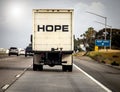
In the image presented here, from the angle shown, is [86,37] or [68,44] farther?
[86,37]

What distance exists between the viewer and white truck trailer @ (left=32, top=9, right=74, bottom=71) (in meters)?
29.9

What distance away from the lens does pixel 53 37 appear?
98.8 ft

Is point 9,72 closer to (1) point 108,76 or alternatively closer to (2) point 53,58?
(2) point 53,58

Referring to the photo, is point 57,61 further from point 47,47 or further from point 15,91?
point 15,91

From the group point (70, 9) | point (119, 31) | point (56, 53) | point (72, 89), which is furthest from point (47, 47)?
point (119, 31)

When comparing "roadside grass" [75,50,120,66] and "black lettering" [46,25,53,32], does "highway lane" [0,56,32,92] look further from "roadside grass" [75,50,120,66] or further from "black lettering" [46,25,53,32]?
"roadside grass" [75,50,120,66]

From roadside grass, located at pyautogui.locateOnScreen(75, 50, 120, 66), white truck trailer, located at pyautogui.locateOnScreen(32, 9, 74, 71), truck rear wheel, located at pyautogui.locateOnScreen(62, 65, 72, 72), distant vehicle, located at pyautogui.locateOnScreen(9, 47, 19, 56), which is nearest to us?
white truck trailer, located at pyautogui.locateOnScreen(32, 9, 74, 71)

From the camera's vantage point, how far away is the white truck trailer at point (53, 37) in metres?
29.9

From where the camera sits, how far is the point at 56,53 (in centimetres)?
2998

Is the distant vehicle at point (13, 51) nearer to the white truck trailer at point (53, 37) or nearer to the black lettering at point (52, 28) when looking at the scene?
the white truck trailer at point (53, 37)

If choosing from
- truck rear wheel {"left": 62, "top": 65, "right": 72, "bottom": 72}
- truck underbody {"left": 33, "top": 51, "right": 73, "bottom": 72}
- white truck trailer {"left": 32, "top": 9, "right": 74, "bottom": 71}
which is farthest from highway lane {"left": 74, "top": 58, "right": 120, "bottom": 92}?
white truck trailer {"left": 32, "top": 9, "right": 74, "bottom": 71}

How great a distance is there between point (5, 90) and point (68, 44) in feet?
45.8

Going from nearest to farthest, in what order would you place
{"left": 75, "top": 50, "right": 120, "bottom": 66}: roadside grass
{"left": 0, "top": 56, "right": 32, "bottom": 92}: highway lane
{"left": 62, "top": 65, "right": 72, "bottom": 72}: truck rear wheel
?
{"left": 0, "top": 56, "right": 32, "bottom": 92}: highway lane, {"left": 62, "top": 65, "right": 72, "bottom": 72}: truck rear wheel, {"left": 75, "top": 50, "right": 120, "bottom": 66}: roadside grass

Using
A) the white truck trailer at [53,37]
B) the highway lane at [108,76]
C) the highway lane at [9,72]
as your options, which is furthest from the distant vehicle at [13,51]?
the white truck trailer at [53,37]
